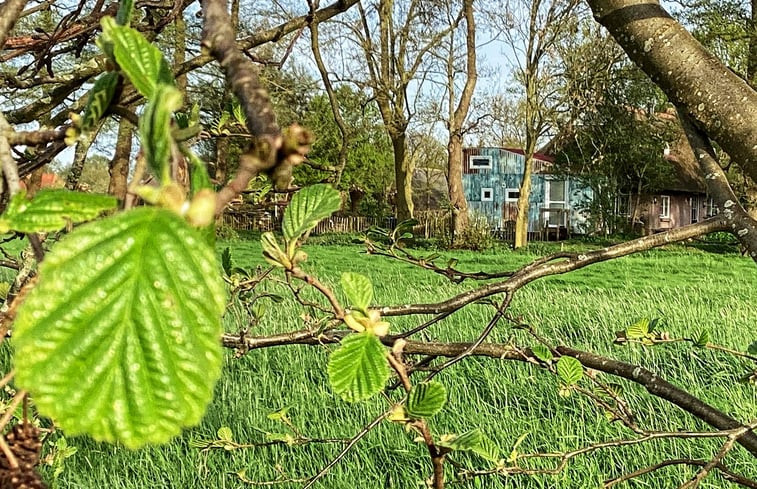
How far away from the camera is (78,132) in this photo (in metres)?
0.23

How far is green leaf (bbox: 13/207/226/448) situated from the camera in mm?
149

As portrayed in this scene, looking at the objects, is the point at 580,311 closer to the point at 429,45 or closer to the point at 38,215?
the point at 38,215

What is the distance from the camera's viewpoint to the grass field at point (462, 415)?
204cm

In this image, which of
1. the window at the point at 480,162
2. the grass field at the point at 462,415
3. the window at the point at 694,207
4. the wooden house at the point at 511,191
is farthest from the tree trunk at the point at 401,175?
the grass field at the point at 462,415

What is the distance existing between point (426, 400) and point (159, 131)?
10.0 inches

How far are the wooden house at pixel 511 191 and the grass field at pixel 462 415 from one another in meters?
14.3

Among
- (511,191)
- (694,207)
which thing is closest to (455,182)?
(511,191)

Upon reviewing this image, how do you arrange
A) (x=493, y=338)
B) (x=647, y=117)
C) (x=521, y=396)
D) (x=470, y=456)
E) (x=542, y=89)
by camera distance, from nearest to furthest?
(x=470, y=456) → (x=521, y=396) → (x=493, y=338) → (x=542, y=89) → (x=647, y=117)

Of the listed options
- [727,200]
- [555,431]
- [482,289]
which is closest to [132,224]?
[482,289]

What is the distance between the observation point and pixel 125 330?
152 mm

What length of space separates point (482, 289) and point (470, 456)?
1484 mm

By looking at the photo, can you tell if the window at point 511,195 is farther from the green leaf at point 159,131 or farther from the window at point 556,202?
the green leaf at point 159,131

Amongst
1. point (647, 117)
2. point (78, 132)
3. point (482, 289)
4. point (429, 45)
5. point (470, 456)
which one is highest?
point (429, 45)

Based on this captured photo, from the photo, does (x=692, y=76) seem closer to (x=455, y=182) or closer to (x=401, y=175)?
(x=455, y=182)
